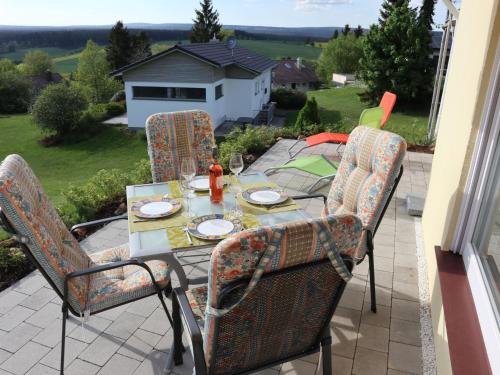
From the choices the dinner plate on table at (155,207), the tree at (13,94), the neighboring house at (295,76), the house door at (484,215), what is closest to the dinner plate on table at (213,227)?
the dinner plate on table at (155,207)

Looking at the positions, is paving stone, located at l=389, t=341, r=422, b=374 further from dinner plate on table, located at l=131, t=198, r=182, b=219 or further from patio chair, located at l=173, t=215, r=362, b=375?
dinner plate on table, located at l=131, t=198, r=182, b=219

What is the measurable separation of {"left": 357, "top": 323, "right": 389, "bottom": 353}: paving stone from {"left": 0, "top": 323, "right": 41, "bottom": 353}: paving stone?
1896 millimetres

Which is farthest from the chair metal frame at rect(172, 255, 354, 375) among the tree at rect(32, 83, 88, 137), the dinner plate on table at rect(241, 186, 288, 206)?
the tree at rect(32, 83, 88, 137)

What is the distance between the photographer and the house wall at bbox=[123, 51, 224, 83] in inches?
707

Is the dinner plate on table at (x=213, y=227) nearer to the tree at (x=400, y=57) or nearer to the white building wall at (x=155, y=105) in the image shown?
the white building wall at (x=155, y=105)

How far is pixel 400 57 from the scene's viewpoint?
69.1ft

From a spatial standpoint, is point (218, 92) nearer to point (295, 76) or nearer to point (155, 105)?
point (155, 105)

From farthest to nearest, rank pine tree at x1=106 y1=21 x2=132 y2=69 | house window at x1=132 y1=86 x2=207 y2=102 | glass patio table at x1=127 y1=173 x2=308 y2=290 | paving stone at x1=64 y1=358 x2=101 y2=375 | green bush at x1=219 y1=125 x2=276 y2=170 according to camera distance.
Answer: pine tree at x1=106 y1=21 x2=132 y2=69 → house window at x1=132 y1=86 x2=207 y2=102 → green bush at x1=219 y1=125 x2=276 y2=170 → paving stone at x1=64 y1=358 x2=101 y2=375 → glass patio table at x1=127 y1=173 x2=308 y2=290

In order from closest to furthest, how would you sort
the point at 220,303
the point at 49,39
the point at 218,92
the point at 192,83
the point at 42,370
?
the point at 220,303 → the point at 42,370 → the point at 192,83 → the point at 218,92 → the point at 49,39

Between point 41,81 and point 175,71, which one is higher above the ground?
point 175,71

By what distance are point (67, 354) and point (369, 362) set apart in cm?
164

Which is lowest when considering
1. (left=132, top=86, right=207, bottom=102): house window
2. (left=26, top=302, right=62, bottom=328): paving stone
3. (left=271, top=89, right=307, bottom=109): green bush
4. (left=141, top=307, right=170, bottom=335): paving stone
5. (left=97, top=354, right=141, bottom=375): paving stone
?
(left=271, top=89, right=307, bottom=109): green bush

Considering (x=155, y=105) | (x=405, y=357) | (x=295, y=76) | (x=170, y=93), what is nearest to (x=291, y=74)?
(x=295, y=76)

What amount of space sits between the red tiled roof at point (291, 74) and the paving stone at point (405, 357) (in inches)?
1670
